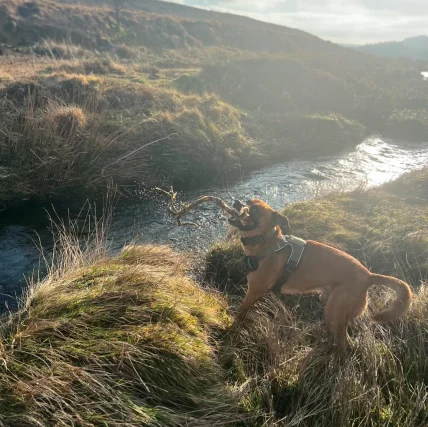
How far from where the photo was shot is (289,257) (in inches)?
180

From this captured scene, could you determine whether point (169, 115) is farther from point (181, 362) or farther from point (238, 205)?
point (181, 362)

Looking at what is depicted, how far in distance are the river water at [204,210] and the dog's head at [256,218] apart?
2.67 m

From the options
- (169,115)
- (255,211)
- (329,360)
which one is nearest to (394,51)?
(169,115)

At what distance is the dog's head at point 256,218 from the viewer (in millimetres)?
4516

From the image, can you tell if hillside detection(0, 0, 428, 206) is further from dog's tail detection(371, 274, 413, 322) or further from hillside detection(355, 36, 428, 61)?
hillside detection(355, 36, 428, 61)

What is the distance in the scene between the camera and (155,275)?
4.96 meters

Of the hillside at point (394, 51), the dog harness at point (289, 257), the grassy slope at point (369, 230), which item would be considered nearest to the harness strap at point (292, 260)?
the dog harness at point (289, 257)

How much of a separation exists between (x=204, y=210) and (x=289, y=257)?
5143 mm

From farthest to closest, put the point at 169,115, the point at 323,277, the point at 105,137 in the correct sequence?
the point at 169,115 < the point at 105,137 < the point at 323,277

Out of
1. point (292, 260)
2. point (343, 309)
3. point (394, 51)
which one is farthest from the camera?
point (394, 51)

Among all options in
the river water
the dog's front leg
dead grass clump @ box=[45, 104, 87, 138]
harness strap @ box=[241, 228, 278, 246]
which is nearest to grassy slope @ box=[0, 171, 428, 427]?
the dog's front leg

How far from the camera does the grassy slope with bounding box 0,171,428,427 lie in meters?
3.10

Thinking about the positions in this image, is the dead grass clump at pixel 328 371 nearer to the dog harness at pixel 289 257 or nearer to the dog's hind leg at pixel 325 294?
the dog's hind leg at pixel 325 294

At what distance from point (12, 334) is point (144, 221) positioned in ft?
17.3
